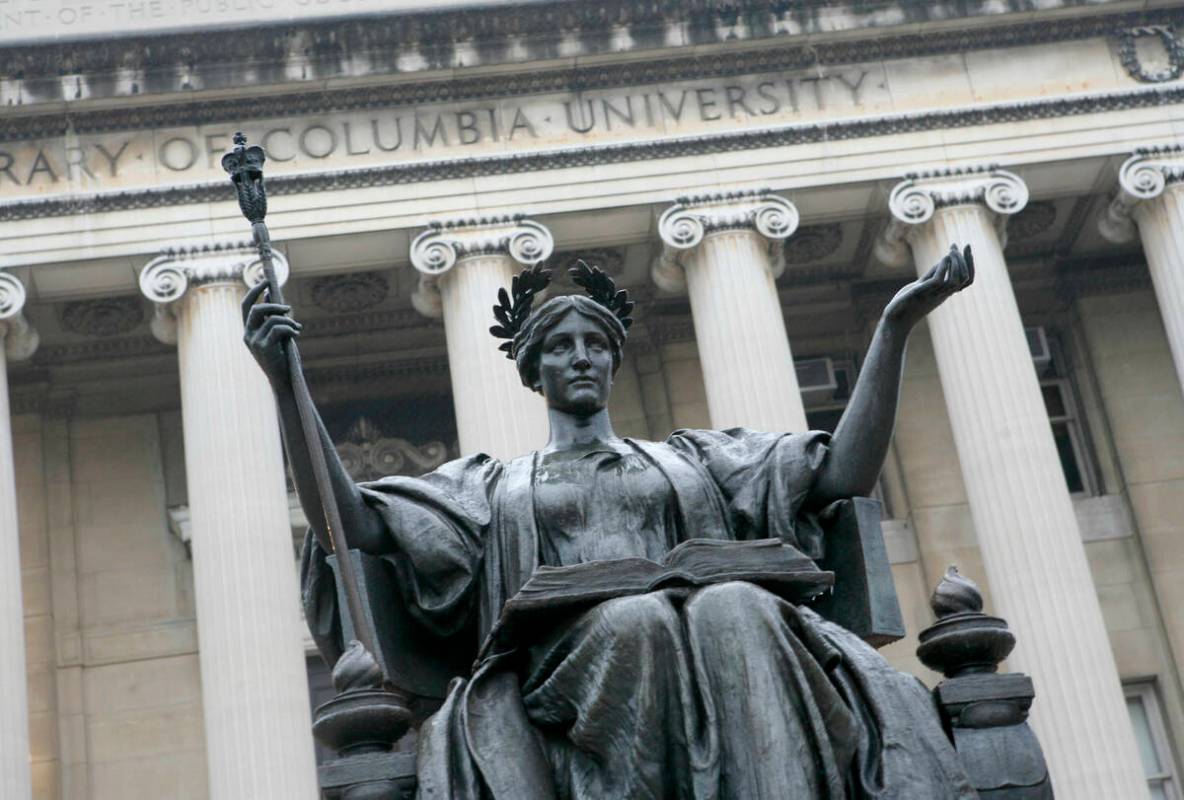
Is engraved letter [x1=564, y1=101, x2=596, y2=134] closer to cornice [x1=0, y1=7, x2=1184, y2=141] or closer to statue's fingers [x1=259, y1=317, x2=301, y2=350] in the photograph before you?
cornice [x1=0, y1=7, x2=1184, y2=141]

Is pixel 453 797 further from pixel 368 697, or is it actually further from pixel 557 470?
pixel 557 470

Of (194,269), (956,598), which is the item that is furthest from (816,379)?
(956,598)

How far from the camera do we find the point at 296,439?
242 inches

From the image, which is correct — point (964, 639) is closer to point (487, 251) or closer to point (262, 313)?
point (262, 313)

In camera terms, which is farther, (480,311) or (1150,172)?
(1150,172)

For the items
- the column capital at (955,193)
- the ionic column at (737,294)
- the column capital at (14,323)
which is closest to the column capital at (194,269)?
the column capital at (14,323)

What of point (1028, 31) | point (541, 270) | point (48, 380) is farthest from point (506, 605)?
point (48, 380)

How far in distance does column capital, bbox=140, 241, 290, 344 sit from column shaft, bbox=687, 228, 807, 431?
4.80m

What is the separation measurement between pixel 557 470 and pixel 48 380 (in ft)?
76.1

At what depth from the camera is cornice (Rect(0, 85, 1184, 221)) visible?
2500 cm

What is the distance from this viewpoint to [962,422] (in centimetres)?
2461

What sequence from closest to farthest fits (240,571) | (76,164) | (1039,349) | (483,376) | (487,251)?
1. (240,571)
2. (483,376)
3. (487,251)
4. (76,164)
5. (1039,349)

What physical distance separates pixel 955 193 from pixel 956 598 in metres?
20.1

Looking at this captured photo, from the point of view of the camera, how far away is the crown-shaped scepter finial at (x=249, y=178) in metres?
6.53
